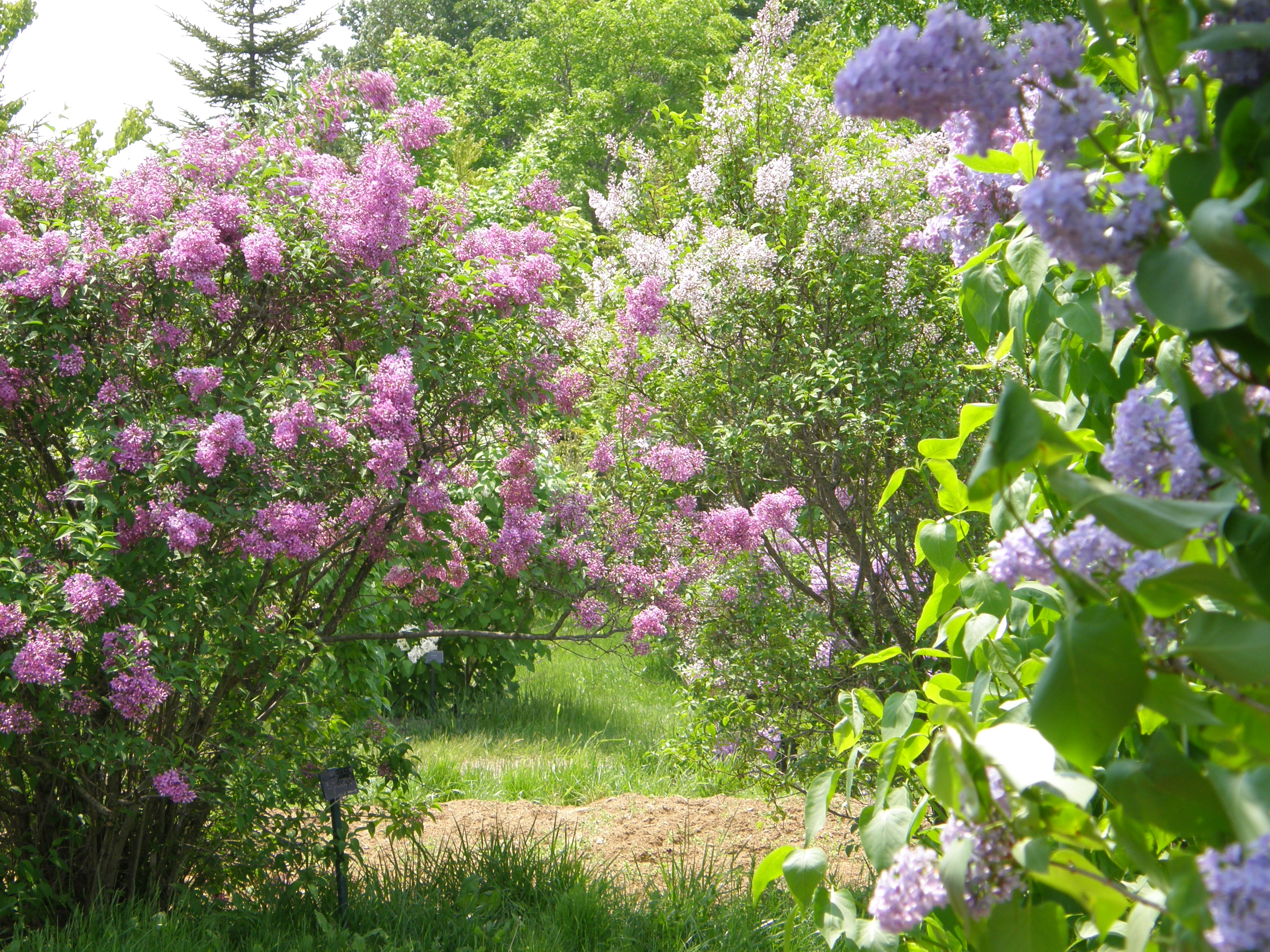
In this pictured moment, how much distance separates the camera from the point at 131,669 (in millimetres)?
2979

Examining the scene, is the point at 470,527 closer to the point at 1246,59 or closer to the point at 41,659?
the point at 41,659

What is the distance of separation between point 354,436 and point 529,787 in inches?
127

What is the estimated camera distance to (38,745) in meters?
3.21

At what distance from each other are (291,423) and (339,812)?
4.93 ft

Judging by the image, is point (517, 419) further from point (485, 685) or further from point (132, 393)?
point (485, 685)

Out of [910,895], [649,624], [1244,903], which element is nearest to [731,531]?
[649,624]

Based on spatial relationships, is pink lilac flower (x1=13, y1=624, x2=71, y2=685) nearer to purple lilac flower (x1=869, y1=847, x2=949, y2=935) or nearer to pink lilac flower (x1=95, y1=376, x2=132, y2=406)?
pink lilac flower (x1=95, y1=376, x2=132, y2=406)

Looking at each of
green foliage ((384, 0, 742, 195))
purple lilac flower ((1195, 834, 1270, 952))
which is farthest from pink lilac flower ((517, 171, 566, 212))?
green foliage ((384, 0, 742, 195))

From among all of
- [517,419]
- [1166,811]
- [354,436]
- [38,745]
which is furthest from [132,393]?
[1166,811]

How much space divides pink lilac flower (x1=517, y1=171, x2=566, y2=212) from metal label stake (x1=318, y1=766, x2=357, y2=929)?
2394 millimetres

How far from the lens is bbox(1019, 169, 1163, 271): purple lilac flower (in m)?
0.64

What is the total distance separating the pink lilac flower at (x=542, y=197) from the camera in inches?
173

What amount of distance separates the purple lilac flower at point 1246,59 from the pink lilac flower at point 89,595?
2971 mm

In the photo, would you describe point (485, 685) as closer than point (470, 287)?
No
